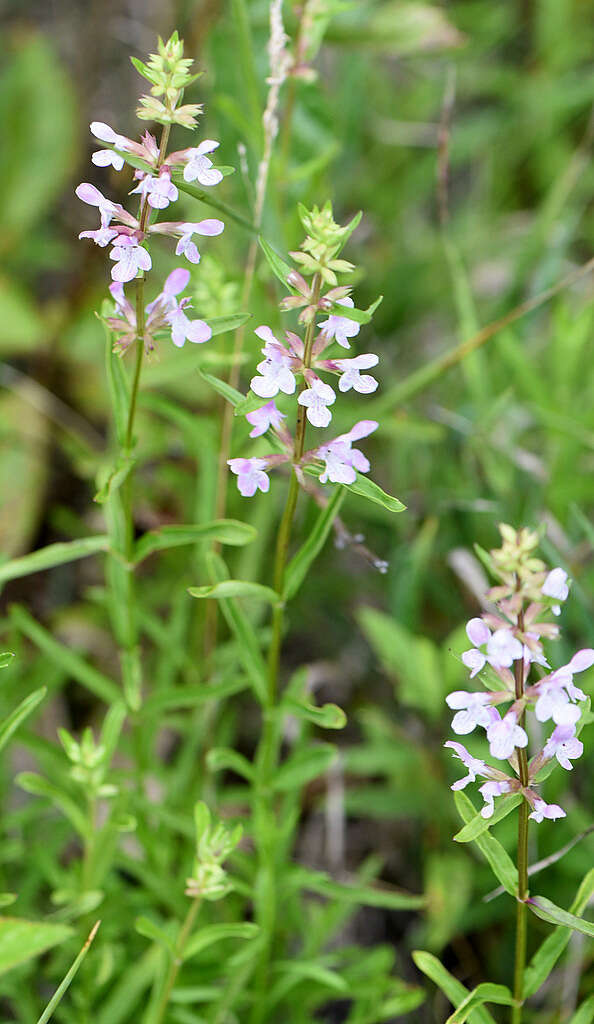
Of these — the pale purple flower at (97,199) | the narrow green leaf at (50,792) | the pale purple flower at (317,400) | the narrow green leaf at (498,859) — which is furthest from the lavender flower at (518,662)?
the narrow green leaf at (50,792)

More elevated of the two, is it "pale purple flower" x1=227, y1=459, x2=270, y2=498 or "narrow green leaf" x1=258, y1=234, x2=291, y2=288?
"narrow green leaf" x1=258, y1=234, x2=291, y2=288

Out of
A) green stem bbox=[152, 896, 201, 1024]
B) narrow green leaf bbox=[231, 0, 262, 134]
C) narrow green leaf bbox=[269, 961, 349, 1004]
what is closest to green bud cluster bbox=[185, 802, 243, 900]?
green stem bbox=[152, 896, 201, 1024]

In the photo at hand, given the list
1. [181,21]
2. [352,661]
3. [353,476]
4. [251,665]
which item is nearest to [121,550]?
[251,665]

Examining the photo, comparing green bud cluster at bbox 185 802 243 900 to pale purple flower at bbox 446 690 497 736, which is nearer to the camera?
pale purple flower at bbox 446 690 497 736

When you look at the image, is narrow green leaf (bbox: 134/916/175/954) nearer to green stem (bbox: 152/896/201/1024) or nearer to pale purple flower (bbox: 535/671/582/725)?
green stem (bbox: 152/896/201/1024)

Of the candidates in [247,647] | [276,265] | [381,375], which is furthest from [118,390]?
[381,375]

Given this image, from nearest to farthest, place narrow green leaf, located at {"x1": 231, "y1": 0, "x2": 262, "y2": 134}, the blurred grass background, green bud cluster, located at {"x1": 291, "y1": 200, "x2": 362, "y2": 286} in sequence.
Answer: green bud cluster, located at {"x1": 291, "y1": 200, "x2": 362, "y2": 286}, narrow green leaf, located at {"x1": 231, "y1": 0, "x2": 262, "y2": 134}, the blurred grass background

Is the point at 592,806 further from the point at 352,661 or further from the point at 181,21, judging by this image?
the point at 181,21
